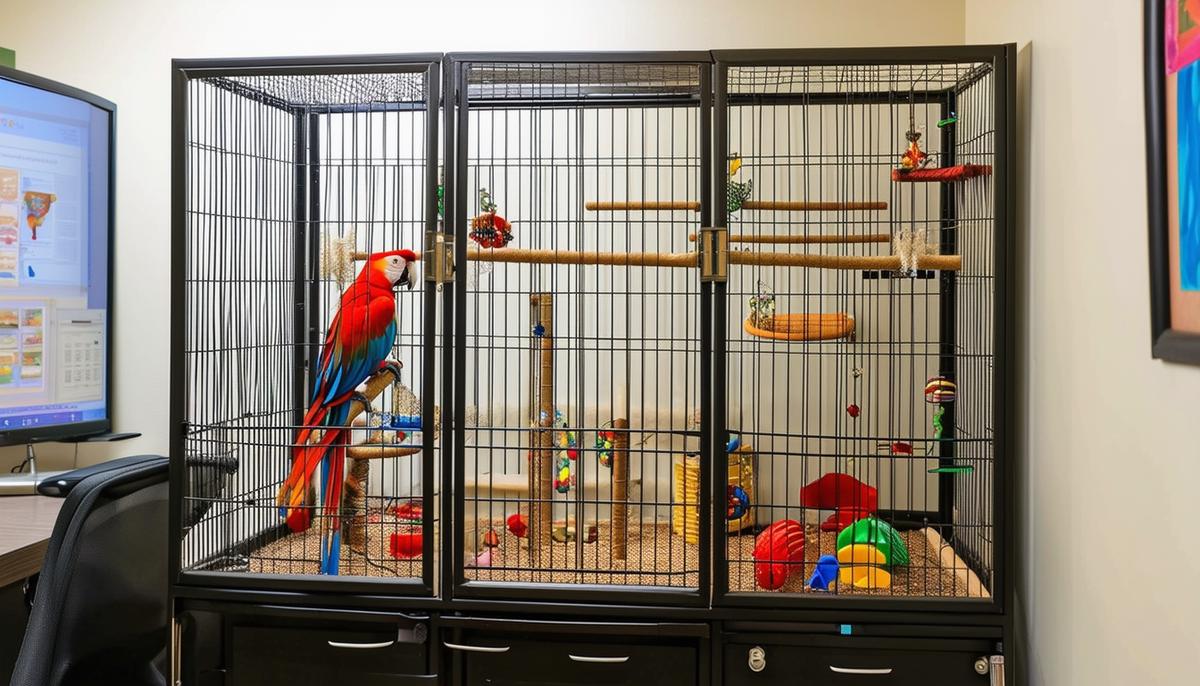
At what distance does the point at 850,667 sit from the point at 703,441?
0.58 m

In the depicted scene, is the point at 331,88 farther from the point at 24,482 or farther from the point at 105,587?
the point at 24,482

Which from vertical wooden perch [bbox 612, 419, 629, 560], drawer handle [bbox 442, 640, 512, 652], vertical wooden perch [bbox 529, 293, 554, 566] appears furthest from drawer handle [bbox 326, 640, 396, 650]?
vertical wooden perch [bbox 612, 419, 629, 560]

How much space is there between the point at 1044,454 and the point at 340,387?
1.59 metres

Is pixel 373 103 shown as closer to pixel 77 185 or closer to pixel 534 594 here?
pixel 77 185

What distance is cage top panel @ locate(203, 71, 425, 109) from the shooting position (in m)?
2.16

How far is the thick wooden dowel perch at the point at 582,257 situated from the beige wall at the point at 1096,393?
0.79 metres

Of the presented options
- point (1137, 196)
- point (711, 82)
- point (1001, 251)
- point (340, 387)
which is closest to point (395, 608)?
point (340, 387)

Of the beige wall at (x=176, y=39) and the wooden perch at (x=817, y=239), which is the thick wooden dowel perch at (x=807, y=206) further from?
the beige wall at (x=176, y=39)

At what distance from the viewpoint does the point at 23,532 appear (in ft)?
7.16

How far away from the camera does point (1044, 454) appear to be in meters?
1.89

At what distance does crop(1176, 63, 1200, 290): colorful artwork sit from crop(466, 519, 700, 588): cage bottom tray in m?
1.14

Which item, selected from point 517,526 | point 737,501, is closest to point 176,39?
point 517,526

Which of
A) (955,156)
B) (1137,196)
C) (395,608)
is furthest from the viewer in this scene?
(955,156)

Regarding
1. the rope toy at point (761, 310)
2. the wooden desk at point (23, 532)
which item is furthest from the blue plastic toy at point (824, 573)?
the wooden desk at point (23, 532)
